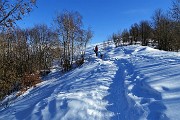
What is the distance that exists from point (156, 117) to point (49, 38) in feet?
200

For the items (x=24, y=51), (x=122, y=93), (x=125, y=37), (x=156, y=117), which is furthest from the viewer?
(x=125, y=37)

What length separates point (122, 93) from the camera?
10406 millimetres

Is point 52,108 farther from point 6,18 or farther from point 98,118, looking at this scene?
point 6,18

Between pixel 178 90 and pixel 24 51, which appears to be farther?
pixel 24 51

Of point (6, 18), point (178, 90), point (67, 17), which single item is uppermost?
point (67, 17)

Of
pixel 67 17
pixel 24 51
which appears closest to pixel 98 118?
pixel 67 17

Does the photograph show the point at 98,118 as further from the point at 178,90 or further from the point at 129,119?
the point at 178,90

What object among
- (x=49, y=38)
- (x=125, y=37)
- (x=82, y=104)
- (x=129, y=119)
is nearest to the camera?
(x=129, y=119)

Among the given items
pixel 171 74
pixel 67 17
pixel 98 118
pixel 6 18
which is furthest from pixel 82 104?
pixel 67 17

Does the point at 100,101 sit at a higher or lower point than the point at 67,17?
lower

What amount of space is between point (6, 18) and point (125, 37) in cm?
7517

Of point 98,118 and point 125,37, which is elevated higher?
point 125,37

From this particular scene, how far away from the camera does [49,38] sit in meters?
66.4

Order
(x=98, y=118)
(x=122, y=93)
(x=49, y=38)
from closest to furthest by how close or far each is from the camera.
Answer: (x=98, y=118) < (x=122, y=93) < (x=49, y=38)
